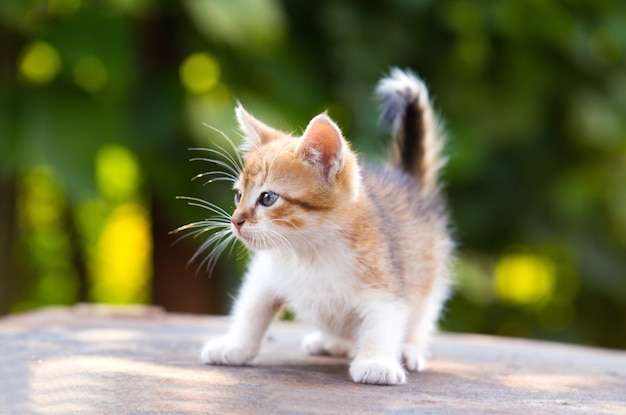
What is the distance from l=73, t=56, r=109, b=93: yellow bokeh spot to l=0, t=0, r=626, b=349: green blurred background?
2 centimetres

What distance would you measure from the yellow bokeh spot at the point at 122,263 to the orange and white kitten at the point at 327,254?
7.61m

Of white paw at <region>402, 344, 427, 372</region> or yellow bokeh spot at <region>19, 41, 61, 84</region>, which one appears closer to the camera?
white paw at <region>402, 344, 427, 372</region>

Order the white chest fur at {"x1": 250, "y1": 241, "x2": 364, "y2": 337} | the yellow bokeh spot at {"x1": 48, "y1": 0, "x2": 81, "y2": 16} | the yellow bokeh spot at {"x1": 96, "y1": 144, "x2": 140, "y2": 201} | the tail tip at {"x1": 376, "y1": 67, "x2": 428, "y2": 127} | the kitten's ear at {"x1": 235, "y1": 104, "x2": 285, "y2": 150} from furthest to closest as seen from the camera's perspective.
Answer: the yellow bokeh spot at {"x1": 96, "y1": 144, "x2": 140, "y2": 201}, the yellow bokeh spot at {"x1": 48, "y1": 0, "x2": 81, "y2": 16}, the tail tip at {"x1": 376, "y1": 67, "x2": 428, "y2": 127}, the kitten's ear at {"x1": 235, "y1": 104, "x2": 285, "y2": 150}, the white chest fur at {"x1": 250, "y1": 241, "x2": 364, "y2": 337}

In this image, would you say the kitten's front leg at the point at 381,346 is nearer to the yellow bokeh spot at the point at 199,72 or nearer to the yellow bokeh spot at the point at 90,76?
the yellow bokeh spot at the point at 199,72

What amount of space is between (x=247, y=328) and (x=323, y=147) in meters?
0.84

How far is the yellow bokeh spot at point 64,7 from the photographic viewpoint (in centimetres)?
686

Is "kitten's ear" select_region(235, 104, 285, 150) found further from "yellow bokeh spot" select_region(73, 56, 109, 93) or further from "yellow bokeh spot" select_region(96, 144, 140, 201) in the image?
"yellow bokeh spot" select_region(73, 56, 109, 93)

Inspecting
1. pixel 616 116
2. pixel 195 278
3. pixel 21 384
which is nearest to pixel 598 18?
pixel 616 116

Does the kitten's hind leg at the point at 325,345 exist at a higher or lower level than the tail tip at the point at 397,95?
lower

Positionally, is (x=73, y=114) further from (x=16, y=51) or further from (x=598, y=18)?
(x=598, y=18)

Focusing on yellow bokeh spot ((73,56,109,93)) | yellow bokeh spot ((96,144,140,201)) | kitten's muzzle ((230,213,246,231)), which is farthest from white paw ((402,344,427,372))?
yellow bokeh spot ((73,56,109,93))

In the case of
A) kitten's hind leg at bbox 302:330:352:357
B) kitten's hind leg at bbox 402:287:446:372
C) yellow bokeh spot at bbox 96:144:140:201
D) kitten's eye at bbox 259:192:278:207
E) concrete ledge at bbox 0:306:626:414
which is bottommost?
concrete ledge at bbox 0:306:626:414

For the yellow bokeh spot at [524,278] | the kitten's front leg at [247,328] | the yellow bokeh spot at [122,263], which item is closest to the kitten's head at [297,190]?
the kitten's front leg at [247,328]

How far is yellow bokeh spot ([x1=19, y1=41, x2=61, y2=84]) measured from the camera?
23.0 feet
